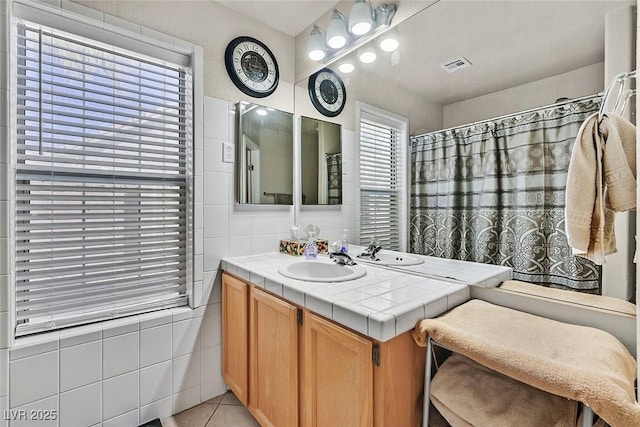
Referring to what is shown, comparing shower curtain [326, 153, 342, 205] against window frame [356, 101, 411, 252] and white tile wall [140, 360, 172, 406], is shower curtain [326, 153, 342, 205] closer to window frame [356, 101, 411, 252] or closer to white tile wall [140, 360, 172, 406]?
window frame [356, 101, 411, 252]

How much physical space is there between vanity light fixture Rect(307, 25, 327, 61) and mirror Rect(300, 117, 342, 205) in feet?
1.30

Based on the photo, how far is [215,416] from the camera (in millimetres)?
1595

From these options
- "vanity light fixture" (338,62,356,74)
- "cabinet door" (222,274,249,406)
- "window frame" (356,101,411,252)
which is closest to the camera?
"window frame" (356,101,411,252)

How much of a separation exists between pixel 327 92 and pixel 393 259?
3.82 feet

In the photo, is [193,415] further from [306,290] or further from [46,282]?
[306,290]

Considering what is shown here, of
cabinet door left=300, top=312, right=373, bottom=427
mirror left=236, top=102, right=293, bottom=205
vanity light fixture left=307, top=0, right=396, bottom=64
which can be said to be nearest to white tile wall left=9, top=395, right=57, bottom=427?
cabinet door left=300, top=312, right=373, bottom=427

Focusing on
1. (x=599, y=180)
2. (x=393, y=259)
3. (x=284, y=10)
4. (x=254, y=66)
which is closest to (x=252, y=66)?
(x=254, y=66)

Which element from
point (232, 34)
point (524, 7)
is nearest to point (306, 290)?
point (524, 7)

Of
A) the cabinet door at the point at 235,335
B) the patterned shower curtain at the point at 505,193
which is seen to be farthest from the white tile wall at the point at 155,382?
the patterned shower curtain at the point at 505,193

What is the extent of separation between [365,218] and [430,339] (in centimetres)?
83

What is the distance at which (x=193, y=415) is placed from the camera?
5.24 ft

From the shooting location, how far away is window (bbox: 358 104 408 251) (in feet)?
4.64

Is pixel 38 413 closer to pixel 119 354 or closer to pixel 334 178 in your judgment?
pixel 119 354

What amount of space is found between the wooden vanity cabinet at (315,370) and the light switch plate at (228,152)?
719 millimetres
